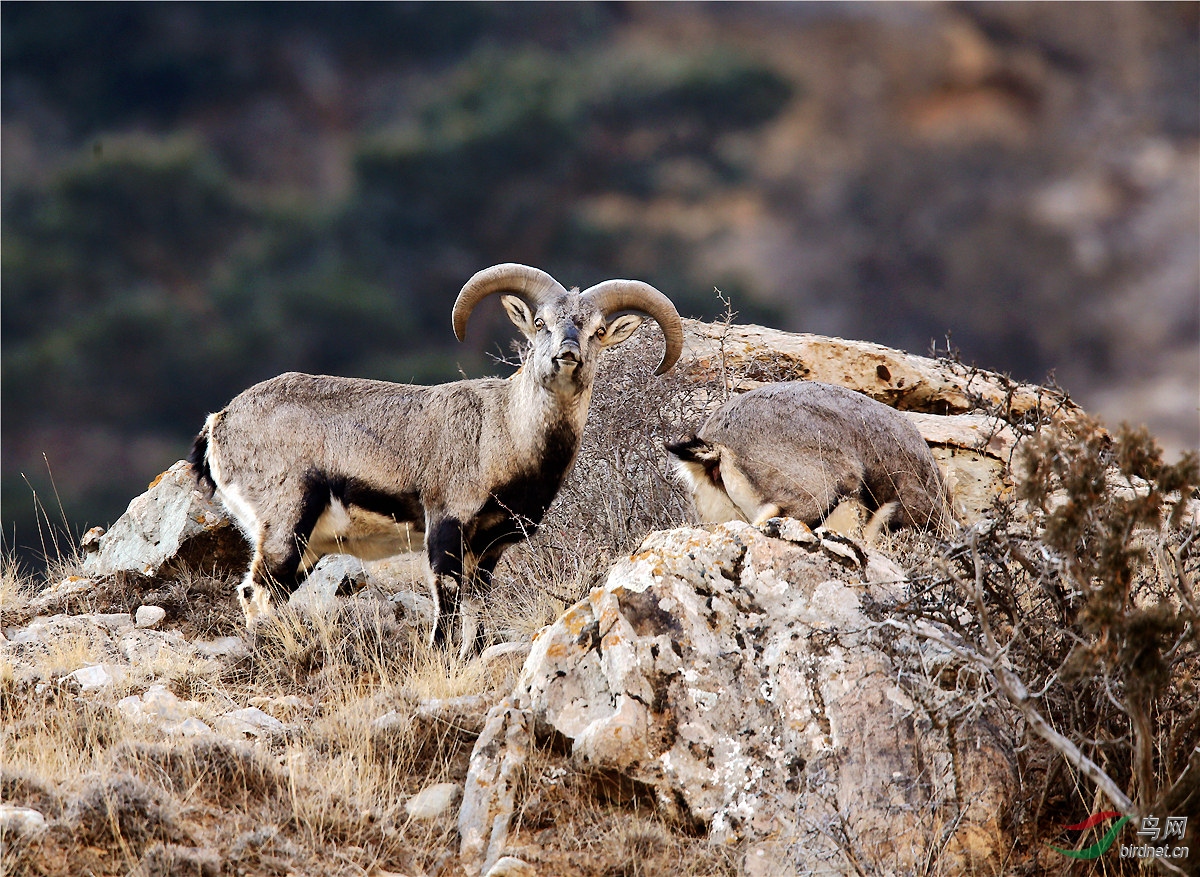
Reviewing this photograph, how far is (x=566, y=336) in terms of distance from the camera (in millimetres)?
7910

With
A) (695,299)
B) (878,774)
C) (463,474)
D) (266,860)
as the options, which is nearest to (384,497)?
(463,474)

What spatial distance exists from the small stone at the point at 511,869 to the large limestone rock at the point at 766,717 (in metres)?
0.18

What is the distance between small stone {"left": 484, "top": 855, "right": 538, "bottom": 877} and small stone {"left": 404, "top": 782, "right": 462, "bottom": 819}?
624 millimetres

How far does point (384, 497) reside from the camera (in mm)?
8297

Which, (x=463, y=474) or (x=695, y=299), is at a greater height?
(x=695, y=299)

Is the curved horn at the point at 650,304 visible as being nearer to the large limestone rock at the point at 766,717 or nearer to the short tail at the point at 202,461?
the large limestone rock at the point at 766,717

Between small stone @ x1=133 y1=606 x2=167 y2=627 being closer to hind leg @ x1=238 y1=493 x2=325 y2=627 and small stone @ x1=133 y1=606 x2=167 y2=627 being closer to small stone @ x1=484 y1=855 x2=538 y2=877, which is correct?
hind leg @ x1=238 y1=493 x2=325 y2=627

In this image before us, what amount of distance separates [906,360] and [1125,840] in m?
7.50

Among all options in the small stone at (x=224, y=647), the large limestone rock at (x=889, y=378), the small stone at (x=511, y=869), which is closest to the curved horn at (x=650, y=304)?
the large limestone rock at (x=889, y=378)

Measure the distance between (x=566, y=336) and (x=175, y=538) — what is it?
385cm

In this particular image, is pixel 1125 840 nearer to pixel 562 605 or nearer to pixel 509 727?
pixel 509 727

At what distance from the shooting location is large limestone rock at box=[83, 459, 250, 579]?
9391 mm

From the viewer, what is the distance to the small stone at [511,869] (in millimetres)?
4551

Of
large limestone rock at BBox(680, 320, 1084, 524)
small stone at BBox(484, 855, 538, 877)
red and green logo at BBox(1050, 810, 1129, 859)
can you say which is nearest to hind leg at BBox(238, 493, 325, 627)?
large limestone rock at BBox(680, 320, 1084, 524)
